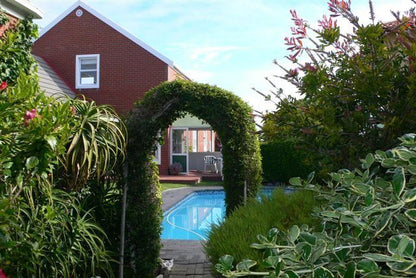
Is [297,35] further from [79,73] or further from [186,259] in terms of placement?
[79,73]

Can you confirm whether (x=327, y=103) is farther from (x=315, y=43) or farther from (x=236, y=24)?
(x=236, y=24)

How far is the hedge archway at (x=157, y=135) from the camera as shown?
6023mm

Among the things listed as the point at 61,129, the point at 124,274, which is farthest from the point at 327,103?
the point at 124,274

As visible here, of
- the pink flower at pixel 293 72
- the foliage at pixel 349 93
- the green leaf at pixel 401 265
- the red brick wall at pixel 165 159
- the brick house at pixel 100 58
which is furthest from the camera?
the red brick wall at pixel 165 159

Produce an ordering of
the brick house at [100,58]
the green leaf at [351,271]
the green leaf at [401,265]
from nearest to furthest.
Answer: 1. the green leaf at [401,265]
2. the green leaf at [351,271]
3. the brick house at [100,58]

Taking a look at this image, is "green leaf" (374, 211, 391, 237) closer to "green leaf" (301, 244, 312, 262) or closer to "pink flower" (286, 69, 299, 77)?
"green leaf" (301, 244, 312, 262)

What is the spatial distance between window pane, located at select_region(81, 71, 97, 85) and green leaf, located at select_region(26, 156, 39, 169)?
16.3 metres

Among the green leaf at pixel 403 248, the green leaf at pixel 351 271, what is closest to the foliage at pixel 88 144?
the green leaf at pixel 351 271

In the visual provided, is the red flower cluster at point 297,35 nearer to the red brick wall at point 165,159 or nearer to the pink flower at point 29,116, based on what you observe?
Result: the pink flower at point 29,116

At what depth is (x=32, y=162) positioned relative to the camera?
334 centimetres

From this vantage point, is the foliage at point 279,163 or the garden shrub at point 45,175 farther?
the foliage at point 279,163

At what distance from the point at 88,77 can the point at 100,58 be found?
110cm

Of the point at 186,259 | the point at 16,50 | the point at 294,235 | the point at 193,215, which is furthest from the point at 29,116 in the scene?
the point at 193,215

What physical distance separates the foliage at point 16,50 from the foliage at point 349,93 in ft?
17.1
